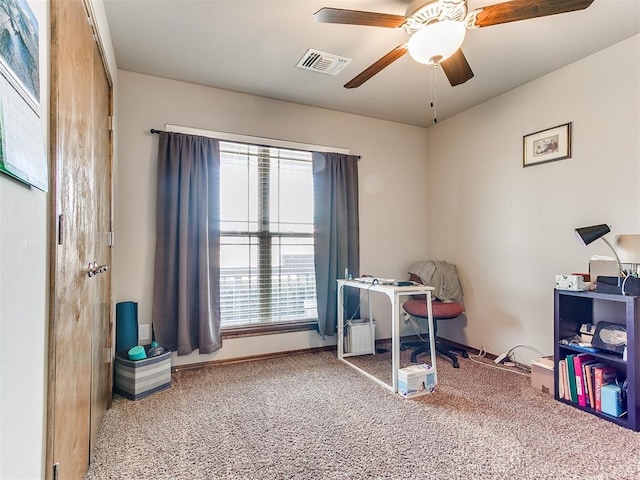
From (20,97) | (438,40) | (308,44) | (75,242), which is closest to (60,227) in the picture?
(75,242)

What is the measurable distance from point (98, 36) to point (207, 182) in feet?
4.23

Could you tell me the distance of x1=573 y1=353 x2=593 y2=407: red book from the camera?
223 centimetres

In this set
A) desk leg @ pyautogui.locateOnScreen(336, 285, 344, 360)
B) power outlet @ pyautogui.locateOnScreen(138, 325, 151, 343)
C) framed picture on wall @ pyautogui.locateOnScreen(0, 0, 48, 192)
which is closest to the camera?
framed picture on wall @ pyautogui.locateOnScreen(0, 0, 48, 192)

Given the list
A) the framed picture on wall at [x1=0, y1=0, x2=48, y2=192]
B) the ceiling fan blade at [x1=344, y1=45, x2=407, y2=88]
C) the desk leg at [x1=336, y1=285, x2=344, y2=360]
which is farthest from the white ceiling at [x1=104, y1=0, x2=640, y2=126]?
the desk leg at [x1=336, y1=285, x2=344, y2=360]

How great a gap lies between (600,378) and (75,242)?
2970 millimetres

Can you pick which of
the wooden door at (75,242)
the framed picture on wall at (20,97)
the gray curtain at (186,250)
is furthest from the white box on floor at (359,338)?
the framed picture on wall at (20,97)

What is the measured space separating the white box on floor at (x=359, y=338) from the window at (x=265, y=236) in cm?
43

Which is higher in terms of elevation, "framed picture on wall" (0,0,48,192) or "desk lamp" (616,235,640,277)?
"framed picture on wall" (0,0,48,192)

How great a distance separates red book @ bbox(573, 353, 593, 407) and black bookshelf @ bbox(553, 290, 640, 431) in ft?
0.13

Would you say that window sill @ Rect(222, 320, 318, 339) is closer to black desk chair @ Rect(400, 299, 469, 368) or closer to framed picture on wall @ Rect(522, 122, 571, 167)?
black desk chair @ Rect(400, 299, 469, 368)

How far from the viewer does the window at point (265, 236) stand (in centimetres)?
315

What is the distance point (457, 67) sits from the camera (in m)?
2.05

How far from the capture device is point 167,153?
9.39 ft

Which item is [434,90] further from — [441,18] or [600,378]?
[600,378]
